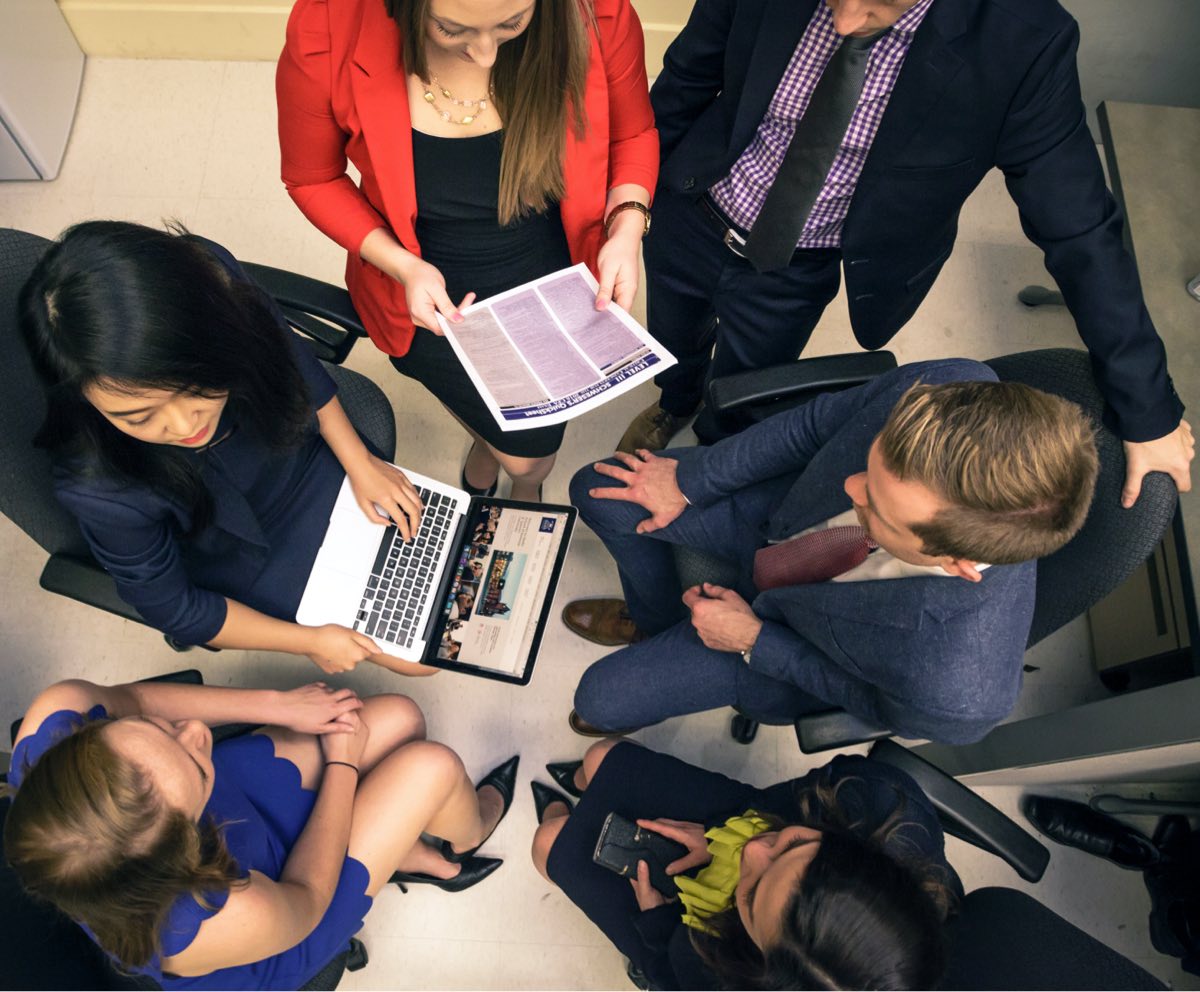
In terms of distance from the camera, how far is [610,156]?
165 centimetres

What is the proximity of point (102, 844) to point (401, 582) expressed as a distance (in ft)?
2.37

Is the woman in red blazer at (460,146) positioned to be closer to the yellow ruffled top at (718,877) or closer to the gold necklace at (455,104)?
the gold necklace at (455,104)

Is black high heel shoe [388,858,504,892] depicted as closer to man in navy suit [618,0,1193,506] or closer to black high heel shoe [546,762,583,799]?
black high heel shoe [546,762,583,799]

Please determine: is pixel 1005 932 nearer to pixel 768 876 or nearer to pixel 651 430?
pixel 768 876

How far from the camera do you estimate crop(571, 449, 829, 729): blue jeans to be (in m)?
1.68

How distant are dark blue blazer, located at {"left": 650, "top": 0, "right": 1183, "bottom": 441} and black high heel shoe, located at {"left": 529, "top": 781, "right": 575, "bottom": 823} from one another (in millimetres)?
1365

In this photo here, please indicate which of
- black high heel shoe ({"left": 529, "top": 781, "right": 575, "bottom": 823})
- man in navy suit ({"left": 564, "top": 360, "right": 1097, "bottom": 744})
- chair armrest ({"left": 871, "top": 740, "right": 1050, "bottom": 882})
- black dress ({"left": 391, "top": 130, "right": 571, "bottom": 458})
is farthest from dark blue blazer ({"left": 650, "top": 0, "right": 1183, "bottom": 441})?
black high heel shoe ({"left": 529, "top": 781, "right": 575, "bottom": 823})

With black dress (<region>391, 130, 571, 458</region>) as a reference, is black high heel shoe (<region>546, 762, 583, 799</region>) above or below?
below

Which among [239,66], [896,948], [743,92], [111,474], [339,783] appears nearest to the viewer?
[896,948]

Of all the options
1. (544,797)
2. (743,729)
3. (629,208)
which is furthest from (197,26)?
(743,729)

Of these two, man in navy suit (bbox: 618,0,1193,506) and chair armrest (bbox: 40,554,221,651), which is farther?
chair armrest (bbox: 40,554,221,651)

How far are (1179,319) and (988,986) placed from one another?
4.81ft

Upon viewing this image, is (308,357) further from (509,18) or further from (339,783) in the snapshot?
(339,783)

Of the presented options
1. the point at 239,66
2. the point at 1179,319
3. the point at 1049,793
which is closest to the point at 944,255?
the point at 1179,319
